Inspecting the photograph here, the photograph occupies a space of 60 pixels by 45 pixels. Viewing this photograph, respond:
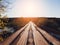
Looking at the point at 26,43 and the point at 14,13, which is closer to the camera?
the point at 26,43

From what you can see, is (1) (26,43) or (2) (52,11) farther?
(2) (52,11)

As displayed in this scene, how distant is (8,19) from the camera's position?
275 cm

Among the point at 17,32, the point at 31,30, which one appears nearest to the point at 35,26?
the point at 31,30

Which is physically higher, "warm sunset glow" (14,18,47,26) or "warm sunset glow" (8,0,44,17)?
"warm sunset glow" (8,0,44,17)

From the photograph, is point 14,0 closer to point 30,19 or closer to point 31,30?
point 30,19

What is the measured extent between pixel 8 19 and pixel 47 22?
0.76m

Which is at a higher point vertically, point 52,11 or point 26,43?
point 52,11

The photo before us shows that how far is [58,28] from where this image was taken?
103 inches

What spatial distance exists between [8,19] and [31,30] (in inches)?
19.5

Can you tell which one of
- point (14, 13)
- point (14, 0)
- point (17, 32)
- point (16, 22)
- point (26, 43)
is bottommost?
point (26, 43)

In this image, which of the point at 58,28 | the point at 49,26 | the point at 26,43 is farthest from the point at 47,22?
the point at 26,43

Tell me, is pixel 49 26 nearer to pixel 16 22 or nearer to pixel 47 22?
pixel 47 22

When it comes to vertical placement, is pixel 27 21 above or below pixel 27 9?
below

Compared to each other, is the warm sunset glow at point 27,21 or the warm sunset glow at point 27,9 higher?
the warm sunset glow at point 27,9
